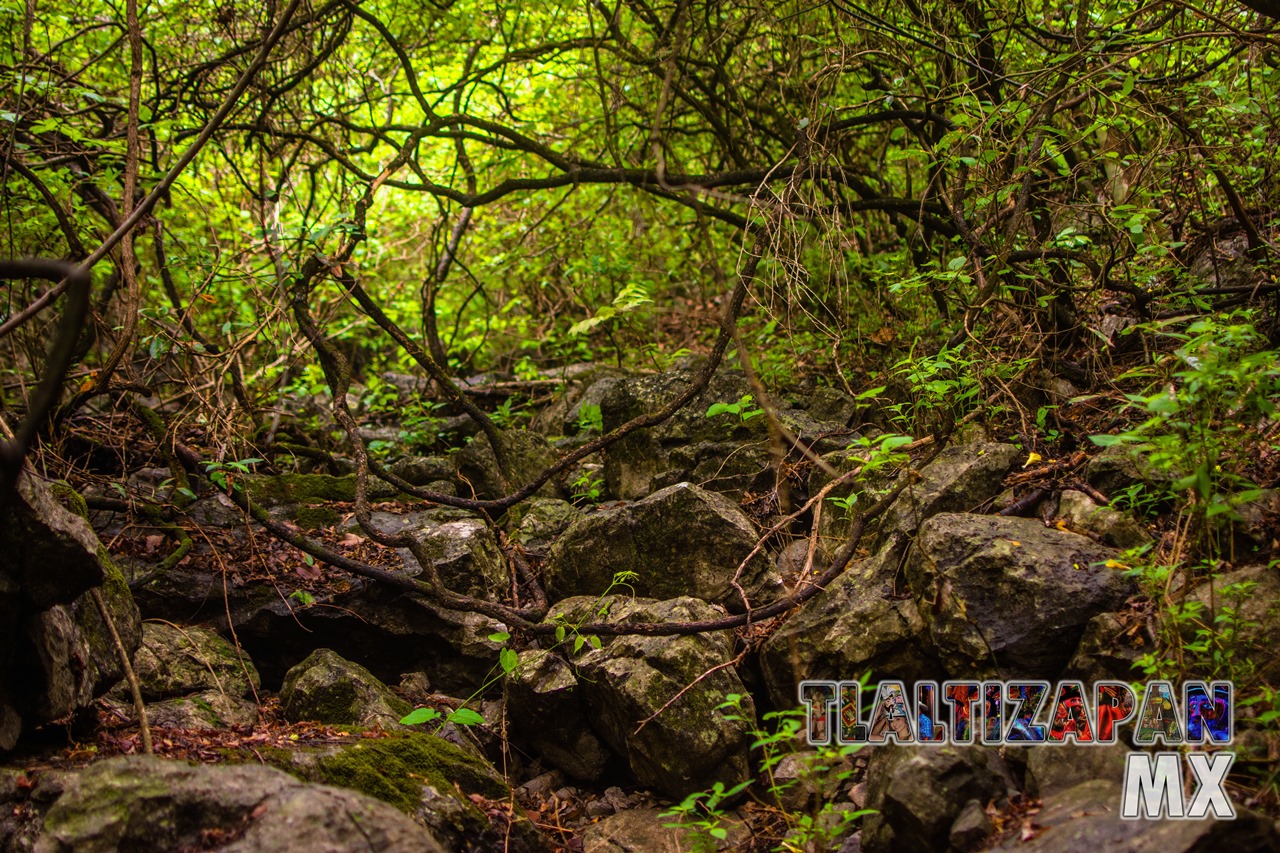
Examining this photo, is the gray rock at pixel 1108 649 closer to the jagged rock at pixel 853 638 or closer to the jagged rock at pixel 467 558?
the jagged rock at pixel 853 638

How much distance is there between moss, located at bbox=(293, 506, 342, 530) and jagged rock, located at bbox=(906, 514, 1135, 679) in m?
3.33

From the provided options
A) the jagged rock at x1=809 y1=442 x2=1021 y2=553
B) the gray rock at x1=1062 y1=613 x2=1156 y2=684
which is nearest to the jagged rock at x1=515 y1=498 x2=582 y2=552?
the jagged rock at x1=809 y1=442 x2=1021 y2=553

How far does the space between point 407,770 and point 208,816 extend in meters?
0.90

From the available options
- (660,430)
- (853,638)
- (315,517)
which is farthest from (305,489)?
(853,638)

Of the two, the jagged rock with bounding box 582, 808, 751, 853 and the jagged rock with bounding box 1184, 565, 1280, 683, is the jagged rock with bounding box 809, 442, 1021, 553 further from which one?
the jagged rock with bounding box 582, 808, 751, 853

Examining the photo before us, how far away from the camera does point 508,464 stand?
5.18 metres

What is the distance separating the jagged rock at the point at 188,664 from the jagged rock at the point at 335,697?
11.0 inches

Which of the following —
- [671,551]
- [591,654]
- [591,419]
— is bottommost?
[591,654]

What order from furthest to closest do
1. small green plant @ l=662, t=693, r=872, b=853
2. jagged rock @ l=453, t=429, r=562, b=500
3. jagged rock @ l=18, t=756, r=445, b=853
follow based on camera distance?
jagged rock @ l=453, t=429, r=562, b=500, small green plant @ l=662, t=693, r=872, b=853, jagged rock @ l=18, t=756, r=445, b=853

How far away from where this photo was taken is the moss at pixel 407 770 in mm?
2650

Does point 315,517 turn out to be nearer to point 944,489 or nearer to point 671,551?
point 671,551

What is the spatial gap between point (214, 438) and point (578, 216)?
417 cm

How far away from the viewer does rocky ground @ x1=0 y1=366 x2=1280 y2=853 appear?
2182 millimetres

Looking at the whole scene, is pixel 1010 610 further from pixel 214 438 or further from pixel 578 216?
pixel 578 216
